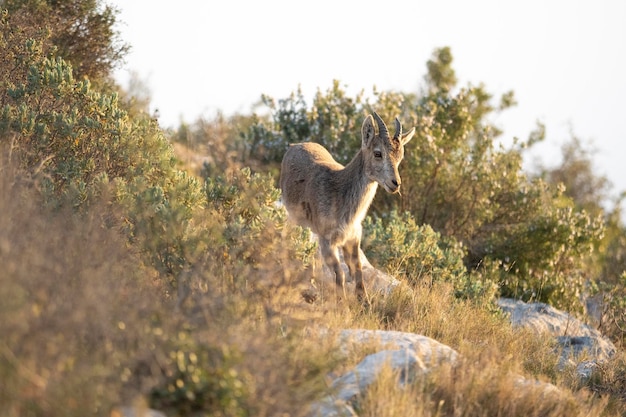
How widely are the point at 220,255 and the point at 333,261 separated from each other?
3.33 m

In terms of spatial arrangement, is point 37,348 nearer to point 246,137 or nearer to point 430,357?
point 430,357

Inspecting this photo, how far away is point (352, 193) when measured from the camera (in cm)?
1221

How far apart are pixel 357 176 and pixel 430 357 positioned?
4495 mm

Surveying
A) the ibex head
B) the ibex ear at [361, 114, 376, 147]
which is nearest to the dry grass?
the ibex head

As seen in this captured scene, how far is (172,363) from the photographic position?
607 centimetres

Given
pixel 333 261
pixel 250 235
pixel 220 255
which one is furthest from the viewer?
pixel 333 261

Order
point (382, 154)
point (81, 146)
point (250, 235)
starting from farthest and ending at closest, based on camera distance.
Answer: point (382, 154), point (81, 146), point (250, 235)

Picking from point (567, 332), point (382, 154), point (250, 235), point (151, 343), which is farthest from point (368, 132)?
point (151, 343)

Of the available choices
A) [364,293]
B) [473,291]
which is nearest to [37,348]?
[364,293]

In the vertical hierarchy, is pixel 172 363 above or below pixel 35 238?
below

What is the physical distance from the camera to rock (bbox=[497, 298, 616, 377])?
1166cm

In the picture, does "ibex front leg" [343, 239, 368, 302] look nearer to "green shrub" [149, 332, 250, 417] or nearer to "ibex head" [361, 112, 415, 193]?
"ibex head" [361, 112, 415, 193]

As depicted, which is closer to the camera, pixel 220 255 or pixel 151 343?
pixel 151 343

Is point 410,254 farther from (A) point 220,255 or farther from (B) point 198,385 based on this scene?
(B) point 198,385
